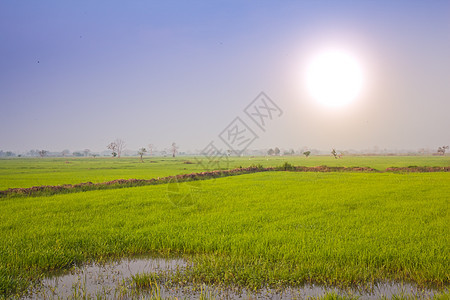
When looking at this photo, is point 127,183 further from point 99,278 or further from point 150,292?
point 150,292

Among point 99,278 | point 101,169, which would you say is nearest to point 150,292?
point 99,278

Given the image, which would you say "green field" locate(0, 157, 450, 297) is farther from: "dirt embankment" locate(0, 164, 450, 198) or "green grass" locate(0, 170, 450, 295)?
"dirt embankment" locate(0, 164, 450, 198)

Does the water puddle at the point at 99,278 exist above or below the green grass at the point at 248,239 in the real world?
below

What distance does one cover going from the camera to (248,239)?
242 inches

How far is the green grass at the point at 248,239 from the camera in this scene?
4.68 m

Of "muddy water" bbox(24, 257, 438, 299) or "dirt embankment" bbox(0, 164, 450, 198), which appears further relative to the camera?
"dirt embankment" bbox(0, 164, 450, 198)

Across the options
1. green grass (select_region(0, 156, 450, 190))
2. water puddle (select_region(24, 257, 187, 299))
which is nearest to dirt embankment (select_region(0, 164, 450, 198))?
green grass (select_region(0, 156, 450, 190))

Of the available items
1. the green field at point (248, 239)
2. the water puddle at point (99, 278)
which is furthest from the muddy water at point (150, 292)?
the green field at point (248, 239)

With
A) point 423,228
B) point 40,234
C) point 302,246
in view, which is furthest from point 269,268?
point 40,234

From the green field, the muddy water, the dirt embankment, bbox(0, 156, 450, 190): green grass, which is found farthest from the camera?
bbox(0, 156, 450, 190): green grass

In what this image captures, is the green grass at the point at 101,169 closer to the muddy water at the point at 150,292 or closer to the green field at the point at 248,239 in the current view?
the green field at the point at 248,239

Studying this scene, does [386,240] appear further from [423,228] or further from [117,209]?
[117,209]

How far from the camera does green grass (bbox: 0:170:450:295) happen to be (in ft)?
15.4

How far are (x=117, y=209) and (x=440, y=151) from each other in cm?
10539
